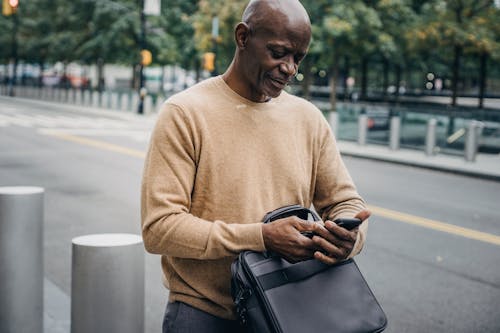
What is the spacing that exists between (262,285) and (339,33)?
25.2m

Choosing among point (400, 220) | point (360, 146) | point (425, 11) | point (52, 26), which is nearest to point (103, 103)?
point (52, 26)

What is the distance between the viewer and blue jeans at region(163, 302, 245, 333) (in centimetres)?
194

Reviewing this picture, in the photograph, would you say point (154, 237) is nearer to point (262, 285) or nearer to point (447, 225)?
point (262, 285)

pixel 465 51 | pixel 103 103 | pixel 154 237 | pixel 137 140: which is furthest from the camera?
pixel 103 103

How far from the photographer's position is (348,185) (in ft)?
7.13

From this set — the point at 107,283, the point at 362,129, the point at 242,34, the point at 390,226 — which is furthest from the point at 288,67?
the point at 362,129

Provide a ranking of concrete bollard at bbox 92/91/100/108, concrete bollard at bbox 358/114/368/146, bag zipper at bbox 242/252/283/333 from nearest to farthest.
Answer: bag zipper at bbox 242/252/283/333 → concrete bollard at bbox 358/114/368/146 → concrete bollard at bbox 92/91/100/108

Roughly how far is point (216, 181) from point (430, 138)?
52.9 feet

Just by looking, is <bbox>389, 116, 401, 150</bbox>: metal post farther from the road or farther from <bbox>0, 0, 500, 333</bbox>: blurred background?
the road

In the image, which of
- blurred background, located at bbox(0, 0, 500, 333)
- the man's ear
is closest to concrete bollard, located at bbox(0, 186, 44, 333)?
blurred background, located at bbox(0, 0, 500, 333)

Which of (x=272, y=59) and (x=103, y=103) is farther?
(x=103, y=103)

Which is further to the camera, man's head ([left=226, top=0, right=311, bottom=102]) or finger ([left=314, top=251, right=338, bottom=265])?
man's head ([left=226, top=0, right=311, bottom=102])

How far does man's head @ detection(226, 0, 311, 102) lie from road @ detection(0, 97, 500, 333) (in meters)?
3.05

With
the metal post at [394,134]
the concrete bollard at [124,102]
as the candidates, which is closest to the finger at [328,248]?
the metal post at [394,134]
